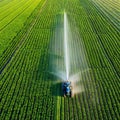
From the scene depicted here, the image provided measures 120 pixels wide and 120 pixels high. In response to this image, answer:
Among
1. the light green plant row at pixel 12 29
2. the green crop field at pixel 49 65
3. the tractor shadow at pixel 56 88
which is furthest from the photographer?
the light green plant row at pixel 12 29

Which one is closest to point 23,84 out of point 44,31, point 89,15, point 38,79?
point 38,79

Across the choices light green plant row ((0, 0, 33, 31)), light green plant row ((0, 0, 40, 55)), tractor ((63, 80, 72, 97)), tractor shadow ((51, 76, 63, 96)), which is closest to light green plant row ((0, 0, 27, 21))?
light green plant row ((0, 0, 33, 31))

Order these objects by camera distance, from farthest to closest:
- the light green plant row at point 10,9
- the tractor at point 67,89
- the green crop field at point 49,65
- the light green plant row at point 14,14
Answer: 1. the light green plant row at point 10,9
2. the light green plant row at point 14,14
3. the tractor at point 67,89
4. the green crop field at point 49,65

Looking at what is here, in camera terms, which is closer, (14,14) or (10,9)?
(14,14)

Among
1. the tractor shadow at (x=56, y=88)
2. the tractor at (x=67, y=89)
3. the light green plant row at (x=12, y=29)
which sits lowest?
the light green plant row at (x=12, y=29)

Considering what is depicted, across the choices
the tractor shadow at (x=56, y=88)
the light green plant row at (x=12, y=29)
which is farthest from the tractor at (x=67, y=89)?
the light green plant row at (x=12, y=29)

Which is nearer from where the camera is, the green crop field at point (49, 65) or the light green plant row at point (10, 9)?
the green crop field at point (49, 65)

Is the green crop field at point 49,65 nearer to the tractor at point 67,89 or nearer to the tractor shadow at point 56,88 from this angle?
the tractor shadow at point 56,88

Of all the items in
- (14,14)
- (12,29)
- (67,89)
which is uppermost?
(67,89)

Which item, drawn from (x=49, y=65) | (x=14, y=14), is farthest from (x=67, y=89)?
(x=14, y=14)

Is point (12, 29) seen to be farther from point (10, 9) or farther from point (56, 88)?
point (56, 88)
